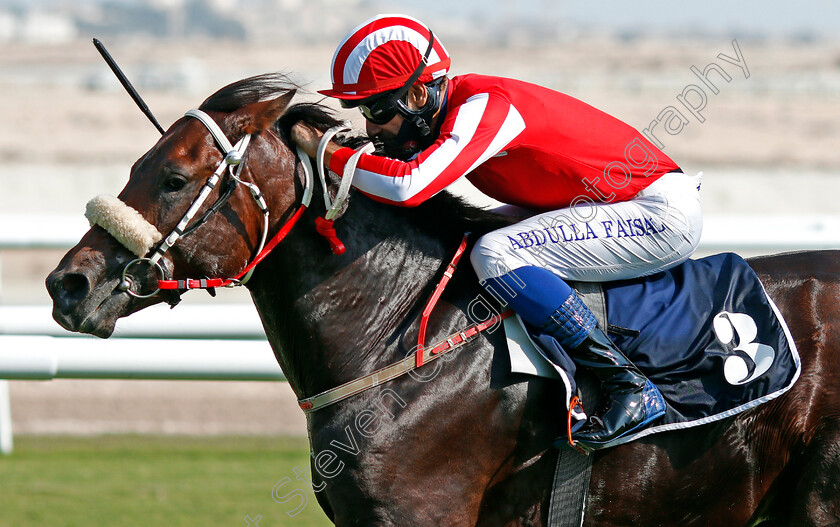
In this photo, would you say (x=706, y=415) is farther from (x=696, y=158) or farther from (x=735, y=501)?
(x=696, y=158)

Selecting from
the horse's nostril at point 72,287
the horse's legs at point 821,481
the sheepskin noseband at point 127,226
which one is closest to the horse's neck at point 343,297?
the sheepskin noseband at point 127,226

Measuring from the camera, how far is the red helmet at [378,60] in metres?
2.90

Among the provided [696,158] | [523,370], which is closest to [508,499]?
[523,370]

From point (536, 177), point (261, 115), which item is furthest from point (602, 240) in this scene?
point (261, 115)

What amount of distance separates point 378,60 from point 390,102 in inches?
5.2

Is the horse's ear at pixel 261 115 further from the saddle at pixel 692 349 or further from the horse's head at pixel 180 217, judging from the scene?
the saddle at pixel 692 349

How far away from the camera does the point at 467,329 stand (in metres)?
2.91

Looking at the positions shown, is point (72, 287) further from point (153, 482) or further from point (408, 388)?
point (153, 482)

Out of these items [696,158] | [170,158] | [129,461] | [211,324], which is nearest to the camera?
[170,158]

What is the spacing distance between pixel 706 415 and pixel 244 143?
1.60 metres

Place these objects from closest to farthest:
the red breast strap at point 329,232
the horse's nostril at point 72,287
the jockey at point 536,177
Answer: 1. the horse's nostril at point 72,287
2. the jockey at point 536,177
3. the red breast strap at point 329,232

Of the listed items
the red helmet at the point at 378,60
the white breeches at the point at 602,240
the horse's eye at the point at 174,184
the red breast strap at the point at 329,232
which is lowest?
the red breast strap at the point at 329,232

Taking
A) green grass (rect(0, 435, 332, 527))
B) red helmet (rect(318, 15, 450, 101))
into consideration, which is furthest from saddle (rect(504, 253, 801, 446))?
green grass (rect(0, 435, 332, 527))

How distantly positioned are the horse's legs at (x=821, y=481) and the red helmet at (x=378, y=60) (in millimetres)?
1628
